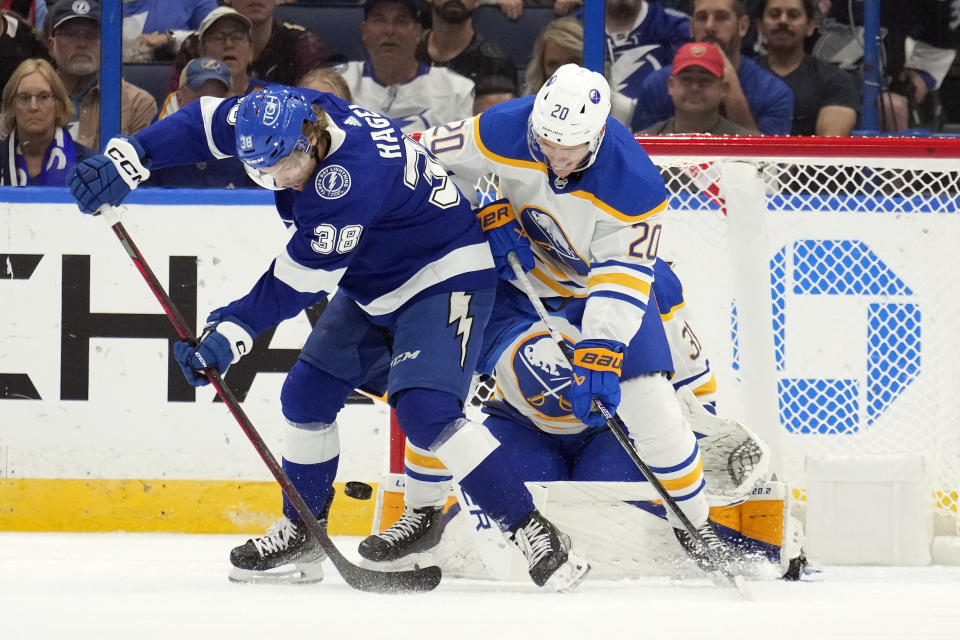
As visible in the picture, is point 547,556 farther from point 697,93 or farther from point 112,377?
point 697,93

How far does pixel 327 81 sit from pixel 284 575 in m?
2.00

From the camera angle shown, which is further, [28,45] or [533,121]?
[28,45]

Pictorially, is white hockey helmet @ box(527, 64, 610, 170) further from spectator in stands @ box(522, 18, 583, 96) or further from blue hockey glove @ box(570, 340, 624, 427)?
spectator in stands @ box(522, 18, 583, 96)

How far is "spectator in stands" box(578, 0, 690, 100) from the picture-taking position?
4316 mm

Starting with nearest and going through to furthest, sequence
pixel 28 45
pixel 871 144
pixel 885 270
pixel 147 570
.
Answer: pixel 147 570, pixel 871 144, pixel 885 270, pixel 28 45

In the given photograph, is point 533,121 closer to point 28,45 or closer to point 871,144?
point 871,144

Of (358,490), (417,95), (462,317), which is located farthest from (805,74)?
(358,490)

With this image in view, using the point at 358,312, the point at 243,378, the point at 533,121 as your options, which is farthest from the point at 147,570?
the point at 533,121

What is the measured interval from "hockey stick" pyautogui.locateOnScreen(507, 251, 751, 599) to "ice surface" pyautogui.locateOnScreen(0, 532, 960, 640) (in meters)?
0.10

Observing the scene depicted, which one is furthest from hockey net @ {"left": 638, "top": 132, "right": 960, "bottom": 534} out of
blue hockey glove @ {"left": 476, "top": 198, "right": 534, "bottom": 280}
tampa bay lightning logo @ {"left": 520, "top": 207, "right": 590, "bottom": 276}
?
blue hockey glove @ {"left": 476, "top": 198, "right": 534, "bottom": 280}

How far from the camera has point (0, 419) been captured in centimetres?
390

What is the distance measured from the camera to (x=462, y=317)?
2.71 metres

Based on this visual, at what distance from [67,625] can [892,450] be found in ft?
7.95

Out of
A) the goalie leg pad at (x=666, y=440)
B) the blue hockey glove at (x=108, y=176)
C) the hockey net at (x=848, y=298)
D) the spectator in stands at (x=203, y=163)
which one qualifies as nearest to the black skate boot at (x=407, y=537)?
the goalie leg pad at (x=666, y=440)
